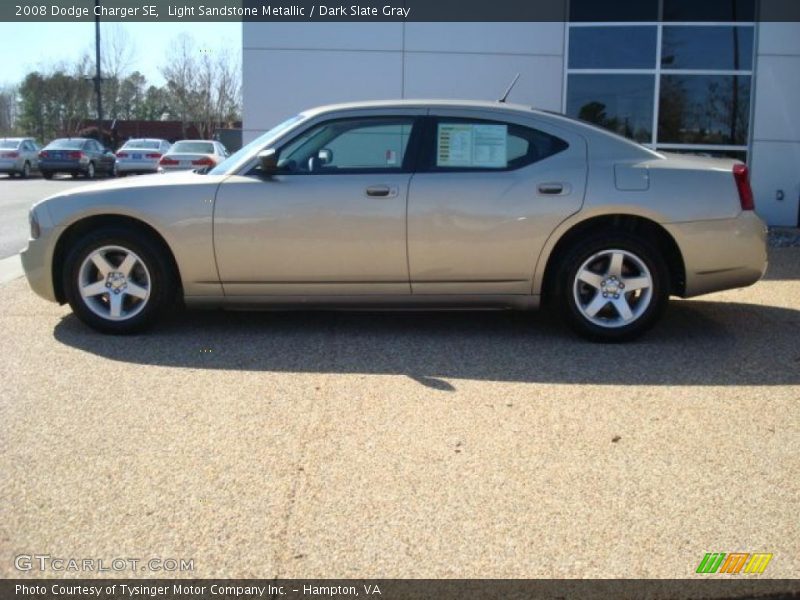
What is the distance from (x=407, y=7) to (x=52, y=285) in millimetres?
7431

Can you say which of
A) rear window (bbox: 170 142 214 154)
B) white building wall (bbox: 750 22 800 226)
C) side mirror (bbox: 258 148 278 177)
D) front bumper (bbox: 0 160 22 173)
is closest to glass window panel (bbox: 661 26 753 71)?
white building wall (bbox: 750 22 800 226)

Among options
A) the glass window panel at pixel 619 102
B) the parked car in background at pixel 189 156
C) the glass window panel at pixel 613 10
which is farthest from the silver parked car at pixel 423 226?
the parked car in background at pixel 189 156

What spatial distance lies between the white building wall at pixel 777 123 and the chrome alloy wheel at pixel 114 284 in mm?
8867

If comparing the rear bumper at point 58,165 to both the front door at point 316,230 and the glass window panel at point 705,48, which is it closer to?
the glass window panel at point 705,48

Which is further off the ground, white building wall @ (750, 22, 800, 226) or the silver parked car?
white building wall @ (750, 22, 800, 226)

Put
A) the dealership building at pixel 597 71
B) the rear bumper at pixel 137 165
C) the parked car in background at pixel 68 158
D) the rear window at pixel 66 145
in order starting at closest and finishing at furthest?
the dealership building at pixel 597 71, the rear bumper at pixel 137 165, the parked car in background at pixel 68 158, the rear window at pixel 66 145

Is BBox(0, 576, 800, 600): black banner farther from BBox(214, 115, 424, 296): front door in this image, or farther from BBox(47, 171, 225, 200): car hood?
BBox(47, 171, 225, 200): car hood

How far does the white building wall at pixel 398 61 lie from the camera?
12.3 m

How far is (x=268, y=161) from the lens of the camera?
19.7 feet

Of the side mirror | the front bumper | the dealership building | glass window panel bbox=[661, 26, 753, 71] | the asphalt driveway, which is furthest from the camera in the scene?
the front bumper

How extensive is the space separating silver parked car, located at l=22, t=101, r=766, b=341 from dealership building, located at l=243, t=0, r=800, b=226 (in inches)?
250

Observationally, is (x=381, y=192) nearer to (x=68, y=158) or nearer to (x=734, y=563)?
(x=734, y=563)

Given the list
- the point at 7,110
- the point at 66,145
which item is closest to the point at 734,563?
the point at 66,145

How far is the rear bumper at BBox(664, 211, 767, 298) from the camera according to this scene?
6070 millimetres
